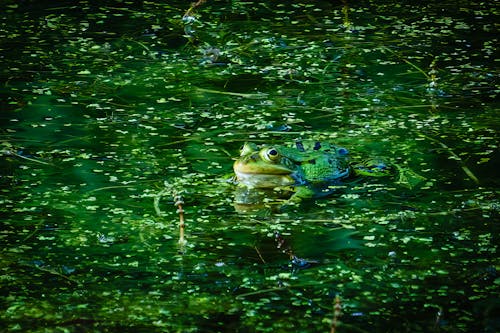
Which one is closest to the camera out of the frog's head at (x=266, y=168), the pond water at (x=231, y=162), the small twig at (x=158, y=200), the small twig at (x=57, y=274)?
the pond water at (x=231, y=162)

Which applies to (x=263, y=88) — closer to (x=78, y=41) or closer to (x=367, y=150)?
(x=367, y=150)

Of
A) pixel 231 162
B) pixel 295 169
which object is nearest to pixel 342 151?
pixel 295 169

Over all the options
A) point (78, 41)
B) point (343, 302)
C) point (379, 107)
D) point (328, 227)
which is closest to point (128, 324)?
point (343, 302)

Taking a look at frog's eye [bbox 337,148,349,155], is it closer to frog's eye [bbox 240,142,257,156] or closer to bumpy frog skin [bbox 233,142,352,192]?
bumpy frog skin [bbox 233,142,352,192]

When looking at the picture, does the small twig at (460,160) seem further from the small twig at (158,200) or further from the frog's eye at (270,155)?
the small twig at (158,200)

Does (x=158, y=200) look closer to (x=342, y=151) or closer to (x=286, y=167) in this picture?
(x=286, y=167)

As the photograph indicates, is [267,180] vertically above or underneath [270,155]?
underneath

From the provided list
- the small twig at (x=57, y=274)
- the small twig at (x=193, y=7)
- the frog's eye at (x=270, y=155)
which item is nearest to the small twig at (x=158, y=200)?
the frog's eye at (x=270, y=155)

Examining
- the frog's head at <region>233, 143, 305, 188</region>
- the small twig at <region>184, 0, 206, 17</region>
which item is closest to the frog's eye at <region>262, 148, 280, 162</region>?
the frog's head at <region>233, 143, 305, 188</region>
